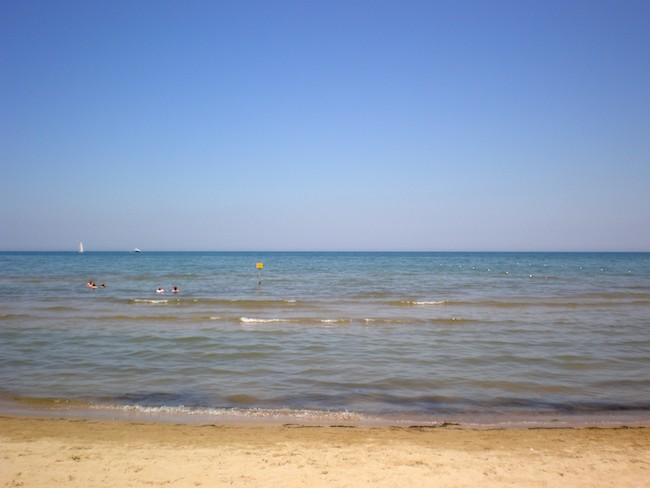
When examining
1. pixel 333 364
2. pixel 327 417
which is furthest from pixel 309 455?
pixel 333 364

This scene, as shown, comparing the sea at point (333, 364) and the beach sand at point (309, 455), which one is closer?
the beach sand at point (309, 455)

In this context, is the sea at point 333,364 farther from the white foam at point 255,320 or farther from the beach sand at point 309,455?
the beach sand at point 309,455

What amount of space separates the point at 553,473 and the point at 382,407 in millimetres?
3657

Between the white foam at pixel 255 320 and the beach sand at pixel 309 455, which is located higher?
the beach sand at pixel 309 455

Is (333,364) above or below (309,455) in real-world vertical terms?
below

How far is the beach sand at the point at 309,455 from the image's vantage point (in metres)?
5.97

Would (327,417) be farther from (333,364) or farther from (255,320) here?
(255,320)

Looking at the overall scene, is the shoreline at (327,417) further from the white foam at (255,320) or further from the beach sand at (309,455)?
the white foam at (255,320)

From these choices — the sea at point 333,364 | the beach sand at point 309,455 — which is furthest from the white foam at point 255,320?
the beach sand at point 309,455

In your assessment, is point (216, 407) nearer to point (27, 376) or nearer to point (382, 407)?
point (382, 407)

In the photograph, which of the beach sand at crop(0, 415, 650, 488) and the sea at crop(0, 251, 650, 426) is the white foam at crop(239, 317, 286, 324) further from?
the beach sand at crop(0, 415, 650, 488)

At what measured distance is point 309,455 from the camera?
266 inches

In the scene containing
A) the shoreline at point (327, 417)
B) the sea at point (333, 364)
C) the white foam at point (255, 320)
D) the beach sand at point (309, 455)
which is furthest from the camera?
the white foam at point (255, 320)

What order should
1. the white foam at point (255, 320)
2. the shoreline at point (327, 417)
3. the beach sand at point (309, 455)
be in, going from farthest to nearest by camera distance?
the white foam at point (255, 320) → the shoreline at point (327, 417) → the beach sand at point (309, 455)
